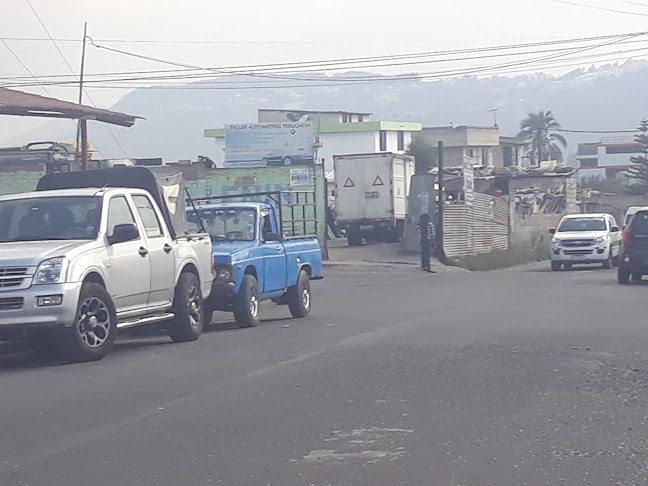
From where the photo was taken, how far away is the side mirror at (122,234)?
11906 millimetres

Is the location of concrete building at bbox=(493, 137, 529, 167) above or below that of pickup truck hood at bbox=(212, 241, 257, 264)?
above

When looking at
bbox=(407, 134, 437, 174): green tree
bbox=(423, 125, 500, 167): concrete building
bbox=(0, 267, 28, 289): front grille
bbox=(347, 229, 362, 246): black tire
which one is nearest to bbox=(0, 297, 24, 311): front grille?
bbox=(0, 267, 28, 289): front grille

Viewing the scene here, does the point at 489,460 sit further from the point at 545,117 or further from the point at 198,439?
the point at 545,117

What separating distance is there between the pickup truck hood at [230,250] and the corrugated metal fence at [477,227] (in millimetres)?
23627

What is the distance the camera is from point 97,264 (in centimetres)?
1141

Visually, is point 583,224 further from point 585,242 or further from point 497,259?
point 497,259

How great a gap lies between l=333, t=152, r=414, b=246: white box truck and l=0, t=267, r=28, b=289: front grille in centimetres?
3389

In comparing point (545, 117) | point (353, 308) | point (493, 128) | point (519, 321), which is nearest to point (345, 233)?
point (353, 308)

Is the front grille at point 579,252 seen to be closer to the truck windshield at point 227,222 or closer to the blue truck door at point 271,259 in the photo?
the blue truck door at point 271,259

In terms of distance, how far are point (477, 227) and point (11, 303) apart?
32756 mm

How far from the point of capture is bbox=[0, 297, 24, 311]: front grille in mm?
10711

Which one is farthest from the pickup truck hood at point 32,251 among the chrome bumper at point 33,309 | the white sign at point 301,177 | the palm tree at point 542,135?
the palm tree at point 542,135

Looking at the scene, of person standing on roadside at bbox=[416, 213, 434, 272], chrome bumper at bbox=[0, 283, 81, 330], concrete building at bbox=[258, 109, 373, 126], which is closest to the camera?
chrome bumper at bbox=[0, 283, 81, 330]

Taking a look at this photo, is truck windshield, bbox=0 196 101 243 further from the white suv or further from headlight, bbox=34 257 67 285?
the white suv
